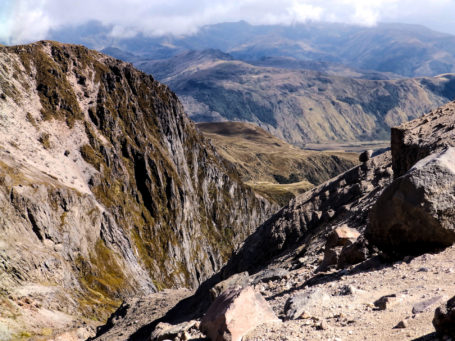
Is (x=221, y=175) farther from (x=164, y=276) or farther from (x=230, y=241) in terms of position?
(x=164, y=276)

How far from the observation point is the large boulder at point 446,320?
10.4 m

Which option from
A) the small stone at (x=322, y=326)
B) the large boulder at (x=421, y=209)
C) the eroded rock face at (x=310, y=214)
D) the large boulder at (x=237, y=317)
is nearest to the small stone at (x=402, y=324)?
the small stone at (x=322, y=326)

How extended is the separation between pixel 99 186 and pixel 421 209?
108 meters

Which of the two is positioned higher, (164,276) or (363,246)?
(363,246)

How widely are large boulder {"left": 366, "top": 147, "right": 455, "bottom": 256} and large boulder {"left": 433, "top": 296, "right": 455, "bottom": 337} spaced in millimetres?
7694

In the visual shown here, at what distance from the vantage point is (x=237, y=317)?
15.2 metres

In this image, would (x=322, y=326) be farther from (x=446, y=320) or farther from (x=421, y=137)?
(x=421, y=137)

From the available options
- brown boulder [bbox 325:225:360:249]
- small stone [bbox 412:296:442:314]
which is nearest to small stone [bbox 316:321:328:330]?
small stone [bbox 412:296:442:314]

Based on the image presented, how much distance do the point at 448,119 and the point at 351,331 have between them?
773 inches

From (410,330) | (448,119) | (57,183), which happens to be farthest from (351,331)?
(57,183)

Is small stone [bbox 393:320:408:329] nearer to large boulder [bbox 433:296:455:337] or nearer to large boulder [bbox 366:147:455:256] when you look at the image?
large boulder [bbox 433:296:455:337]

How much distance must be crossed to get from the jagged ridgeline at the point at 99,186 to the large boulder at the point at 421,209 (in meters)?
60.2

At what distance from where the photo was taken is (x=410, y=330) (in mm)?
12109

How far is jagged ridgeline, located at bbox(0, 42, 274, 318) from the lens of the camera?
3059 inches
